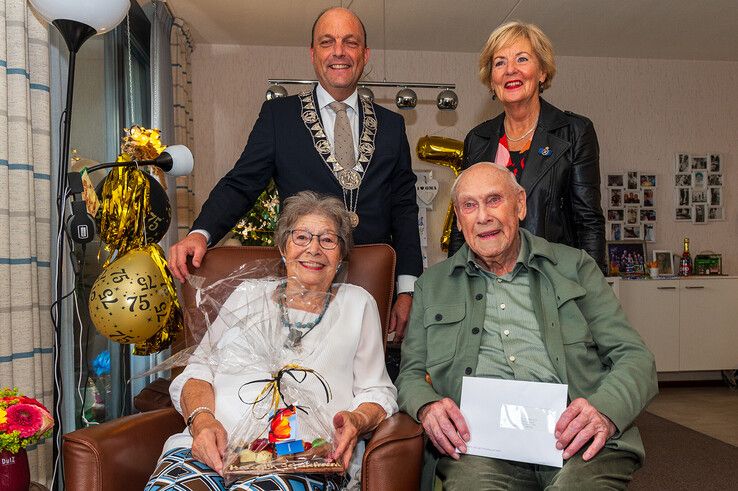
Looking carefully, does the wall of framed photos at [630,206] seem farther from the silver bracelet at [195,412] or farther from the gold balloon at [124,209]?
the silver bracelet at [195,412]

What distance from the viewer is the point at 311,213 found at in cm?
188

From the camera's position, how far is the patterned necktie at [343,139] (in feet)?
7.68

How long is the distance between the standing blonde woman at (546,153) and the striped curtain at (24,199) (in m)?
1.58

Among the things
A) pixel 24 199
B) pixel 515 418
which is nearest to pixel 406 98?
pixel 24 199

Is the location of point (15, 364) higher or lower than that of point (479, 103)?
lower

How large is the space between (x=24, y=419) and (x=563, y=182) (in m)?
1.80

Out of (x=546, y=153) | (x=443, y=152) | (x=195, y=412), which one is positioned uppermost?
(x=443, y=152)

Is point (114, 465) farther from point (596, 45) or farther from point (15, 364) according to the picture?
point (596, 45)

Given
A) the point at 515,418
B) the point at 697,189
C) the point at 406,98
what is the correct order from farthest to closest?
the point at 697,189, the point at 406,98, the point at 515,418

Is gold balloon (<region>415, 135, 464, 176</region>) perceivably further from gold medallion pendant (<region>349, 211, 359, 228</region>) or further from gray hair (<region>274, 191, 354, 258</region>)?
gray hair (<region>274, 191, 354, 258</region>)

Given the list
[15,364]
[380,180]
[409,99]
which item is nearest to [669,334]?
[409,99]

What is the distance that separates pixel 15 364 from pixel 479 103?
192 inches

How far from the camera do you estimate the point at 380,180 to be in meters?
2.36

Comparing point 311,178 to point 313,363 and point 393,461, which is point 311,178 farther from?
point 393,461
